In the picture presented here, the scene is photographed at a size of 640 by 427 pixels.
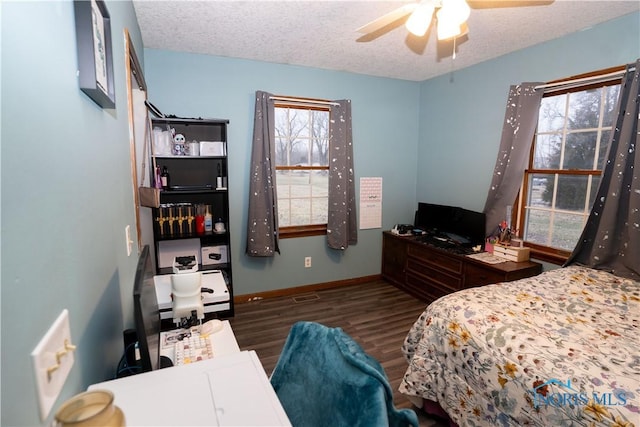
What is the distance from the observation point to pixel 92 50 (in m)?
0.87

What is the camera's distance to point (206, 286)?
1.89 metres

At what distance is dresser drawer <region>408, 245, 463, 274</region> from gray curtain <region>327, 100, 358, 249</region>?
788mm

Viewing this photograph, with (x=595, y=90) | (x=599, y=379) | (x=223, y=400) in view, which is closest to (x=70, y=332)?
(x=223, y=400)

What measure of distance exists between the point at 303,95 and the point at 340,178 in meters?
1.00

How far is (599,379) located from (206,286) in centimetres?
189

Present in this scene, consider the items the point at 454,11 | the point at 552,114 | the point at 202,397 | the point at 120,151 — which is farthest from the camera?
the point at 552,114

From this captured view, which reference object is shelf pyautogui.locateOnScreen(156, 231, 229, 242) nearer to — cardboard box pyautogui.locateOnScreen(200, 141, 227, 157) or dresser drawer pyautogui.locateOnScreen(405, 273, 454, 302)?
cardboard box pyautogui.locateOnScreen(200, 141, 227, 157)

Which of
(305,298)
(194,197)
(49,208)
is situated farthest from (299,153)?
(49,208)

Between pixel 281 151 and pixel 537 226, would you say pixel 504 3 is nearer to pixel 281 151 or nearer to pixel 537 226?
pixel 537 226

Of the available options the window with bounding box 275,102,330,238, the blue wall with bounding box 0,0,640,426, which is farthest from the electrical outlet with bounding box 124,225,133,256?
the window with bounding box 275,102,330,238

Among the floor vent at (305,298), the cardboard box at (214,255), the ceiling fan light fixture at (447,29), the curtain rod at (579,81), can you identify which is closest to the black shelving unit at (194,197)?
the cardboard box at (214,255)

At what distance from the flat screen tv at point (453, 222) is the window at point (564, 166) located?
0.37 meters

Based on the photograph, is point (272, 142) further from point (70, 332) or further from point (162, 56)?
point (70, 332)

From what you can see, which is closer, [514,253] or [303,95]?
[514,253]
